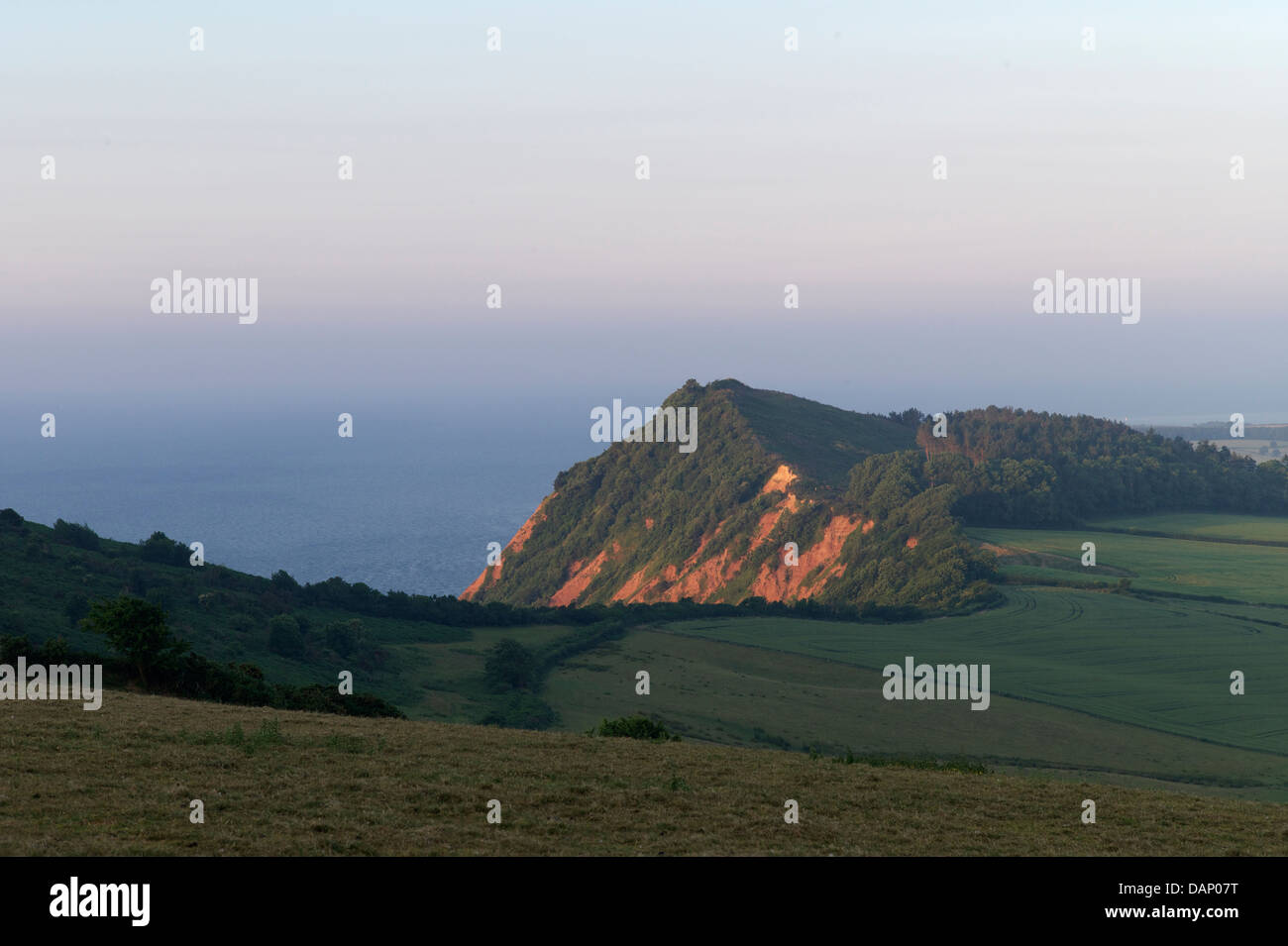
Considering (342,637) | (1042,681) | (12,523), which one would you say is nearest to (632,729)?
(342,637)

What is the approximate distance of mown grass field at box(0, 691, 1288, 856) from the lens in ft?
49.2

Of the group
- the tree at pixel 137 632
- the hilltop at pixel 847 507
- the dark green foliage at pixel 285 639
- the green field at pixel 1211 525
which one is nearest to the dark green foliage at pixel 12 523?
the dark green foliage at pixel 285 639

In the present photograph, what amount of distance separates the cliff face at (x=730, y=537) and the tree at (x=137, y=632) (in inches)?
3863

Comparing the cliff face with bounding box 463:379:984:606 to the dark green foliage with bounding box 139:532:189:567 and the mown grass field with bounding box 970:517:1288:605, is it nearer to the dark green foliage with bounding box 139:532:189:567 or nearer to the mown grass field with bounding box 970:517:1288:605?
the mown grass field with bounding box 970:517:1288:605

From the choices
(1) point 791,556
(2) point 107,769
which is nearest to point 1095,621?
(1) point 791,556

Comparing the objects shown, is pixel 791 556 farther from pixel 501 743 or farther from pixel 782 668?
pixel 501 743

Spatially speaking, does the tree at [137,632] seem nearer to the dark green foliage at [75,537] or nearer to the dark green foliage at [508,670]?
the dark green foliage at [508,670]

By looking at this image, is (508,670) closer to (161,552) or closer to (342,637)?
(342,637)

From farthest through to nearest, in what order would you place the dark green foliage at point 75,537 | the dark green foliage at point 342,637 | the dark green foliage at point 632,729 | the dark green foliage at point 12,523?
the dark green foliage at point 75,537 → the dark green foliage at point 342,637 → the dark green foliage at point 12,523 → the dark green foliage at point 632,729

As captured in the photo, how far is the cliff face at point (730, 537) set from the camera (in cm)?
13662

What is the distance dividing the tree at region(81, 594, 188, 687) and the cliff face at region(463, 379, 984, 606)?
98.1m

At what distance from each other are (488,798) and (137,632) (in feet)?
65.2

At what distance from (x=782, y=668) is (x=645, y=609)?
21.2 meters

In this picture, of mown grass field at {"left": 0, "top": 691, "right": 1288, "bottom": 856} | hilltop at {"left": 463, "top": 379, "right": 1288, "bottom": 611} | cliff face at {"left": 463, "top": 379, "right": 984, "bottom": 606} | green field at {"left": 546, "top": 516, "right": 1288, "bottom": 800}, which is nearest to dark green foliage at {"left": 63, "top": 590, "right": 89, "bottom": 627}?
green field at {"left": 546, "top": 516, "right": 1288, "bottom": 800}
